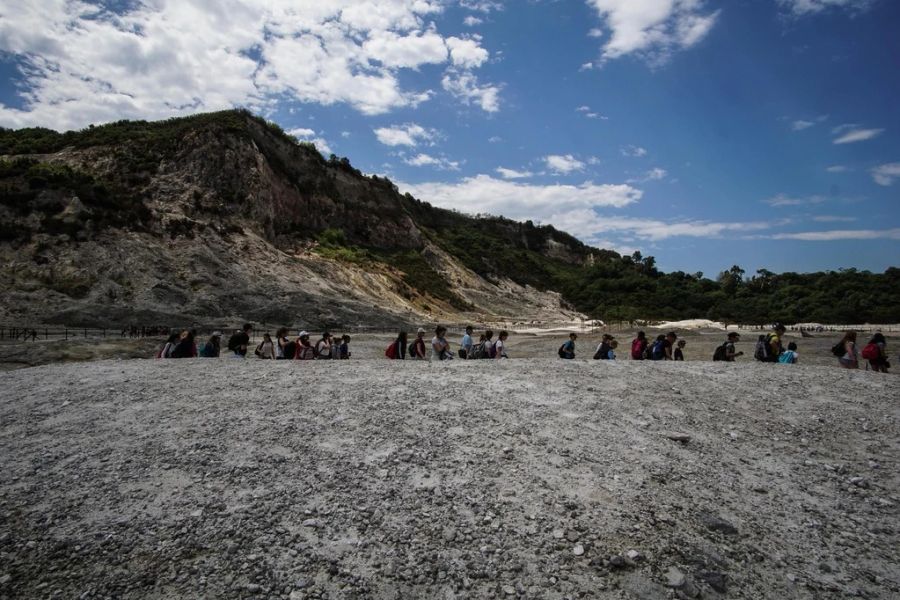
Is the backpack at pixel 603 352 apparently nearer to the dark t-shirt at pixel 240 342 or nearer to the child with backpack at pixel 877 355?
the child with backpack at pixel 877 355

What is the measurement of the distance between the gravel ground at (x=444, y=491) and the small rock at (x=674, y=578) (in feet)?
0.04

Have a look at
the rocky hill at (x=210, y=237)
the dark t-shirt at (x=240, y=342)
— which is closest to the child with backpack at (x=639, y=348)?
the dark t-shirt at (x=240, y=342)

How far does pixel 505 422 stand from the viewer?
813 cm

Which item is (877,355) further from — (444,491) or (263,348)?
(263,348)

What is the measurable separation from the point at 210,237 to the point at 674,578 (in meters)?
45.2

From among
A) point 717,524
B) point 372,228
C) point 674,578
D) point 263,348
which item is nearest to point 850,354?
point 717,524

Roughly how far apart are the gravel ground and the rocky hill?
27333 mm

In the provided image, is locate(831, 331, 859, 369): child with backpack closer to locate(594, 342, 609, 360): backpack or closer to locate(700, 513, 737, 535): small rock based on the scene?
locate(594, 342, 609, 360): backpack

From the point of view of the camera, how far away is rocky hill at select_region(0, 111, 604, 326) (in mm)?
33469

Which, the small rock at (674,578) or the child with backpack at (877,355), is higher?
the child with backpack at (877,355)

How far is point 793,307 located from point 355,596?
102119mm

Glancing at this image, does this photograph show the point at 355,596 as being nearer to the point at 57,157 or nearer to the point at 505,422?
the point at 505,422

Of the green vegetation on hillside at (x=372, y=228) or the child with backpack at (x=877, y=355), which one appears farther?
the green vegetation on hillside at (x=372, y=228)

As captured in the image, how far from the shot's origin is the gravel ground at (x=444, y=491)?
4.87m
